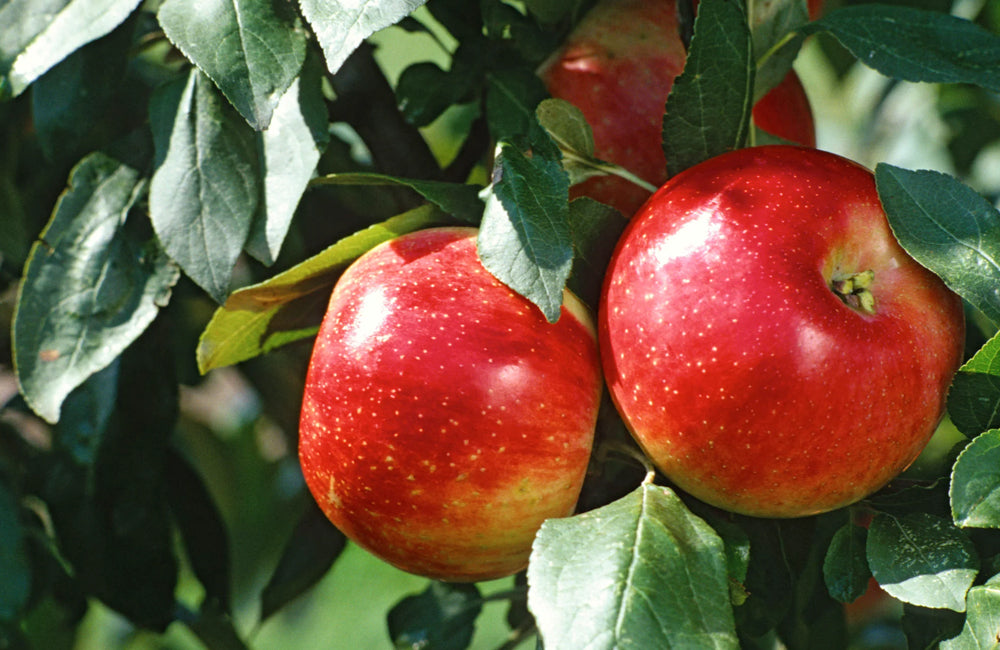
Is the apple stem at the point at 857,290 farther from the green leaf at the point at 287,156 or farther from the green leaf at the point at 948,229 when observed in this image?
the green leaf at the point at 287,156

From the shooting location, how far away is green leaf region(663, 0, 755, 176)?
56cm

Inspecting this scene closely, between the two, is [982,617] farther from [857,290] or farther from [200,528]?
[200,528]

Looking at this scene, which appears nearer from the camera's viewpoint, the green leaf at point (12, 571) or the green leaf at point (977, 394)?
the green leaf at point (977, 394)

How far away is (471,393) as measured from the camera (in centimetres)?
53

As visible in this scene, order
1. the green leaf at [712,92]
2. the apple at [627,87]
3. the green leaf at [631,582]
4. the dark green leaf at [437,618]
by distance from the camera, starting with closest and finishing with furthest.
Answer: the green leaf at [631,582] → the green leaf at [712,92] → the apple at [627,87] → the dark green leaf at [437,618]

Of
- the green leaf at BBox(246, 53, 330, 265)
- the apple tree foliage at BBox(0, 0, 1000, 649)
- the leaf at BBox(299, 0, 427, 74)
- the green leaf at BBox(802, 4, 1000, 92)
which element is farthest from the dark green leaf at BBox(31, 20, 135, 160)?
the green leaf at BBox(802, 4, 1000, 92)

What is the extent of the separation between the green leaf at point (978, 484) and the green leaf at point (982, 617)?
1.4 inches

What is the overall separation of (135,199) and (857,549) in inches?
21.7

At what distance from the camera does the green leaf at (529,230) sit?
1.67ft

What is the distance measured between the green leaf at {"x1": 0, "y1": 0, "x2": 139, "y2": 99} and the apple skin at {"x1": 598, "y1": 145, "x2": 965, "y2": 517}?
37 cm

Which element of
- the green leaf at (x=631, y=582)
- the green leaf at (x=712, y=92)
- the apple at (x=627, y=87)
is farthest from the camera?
the apple at (x=627, y=87)

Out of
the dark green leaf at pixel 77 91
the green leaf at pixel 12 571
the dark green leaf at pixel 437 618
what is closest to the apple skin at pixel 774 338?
the dark green leaf at pixel 437 618

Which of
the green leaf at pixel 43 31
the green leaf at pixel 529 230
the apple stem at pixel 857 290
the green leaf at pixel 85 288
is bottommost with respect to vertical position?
the green leaf at pixel 85 288

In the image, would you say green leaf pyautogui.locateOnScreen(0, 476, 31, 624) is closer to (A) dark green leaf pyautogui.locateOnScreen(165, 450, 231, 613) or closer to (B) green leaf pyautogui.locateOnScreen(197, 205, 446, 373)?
(A) dark green leaf pyautogui.locateOnScreen(165, 450, 231, 613)
